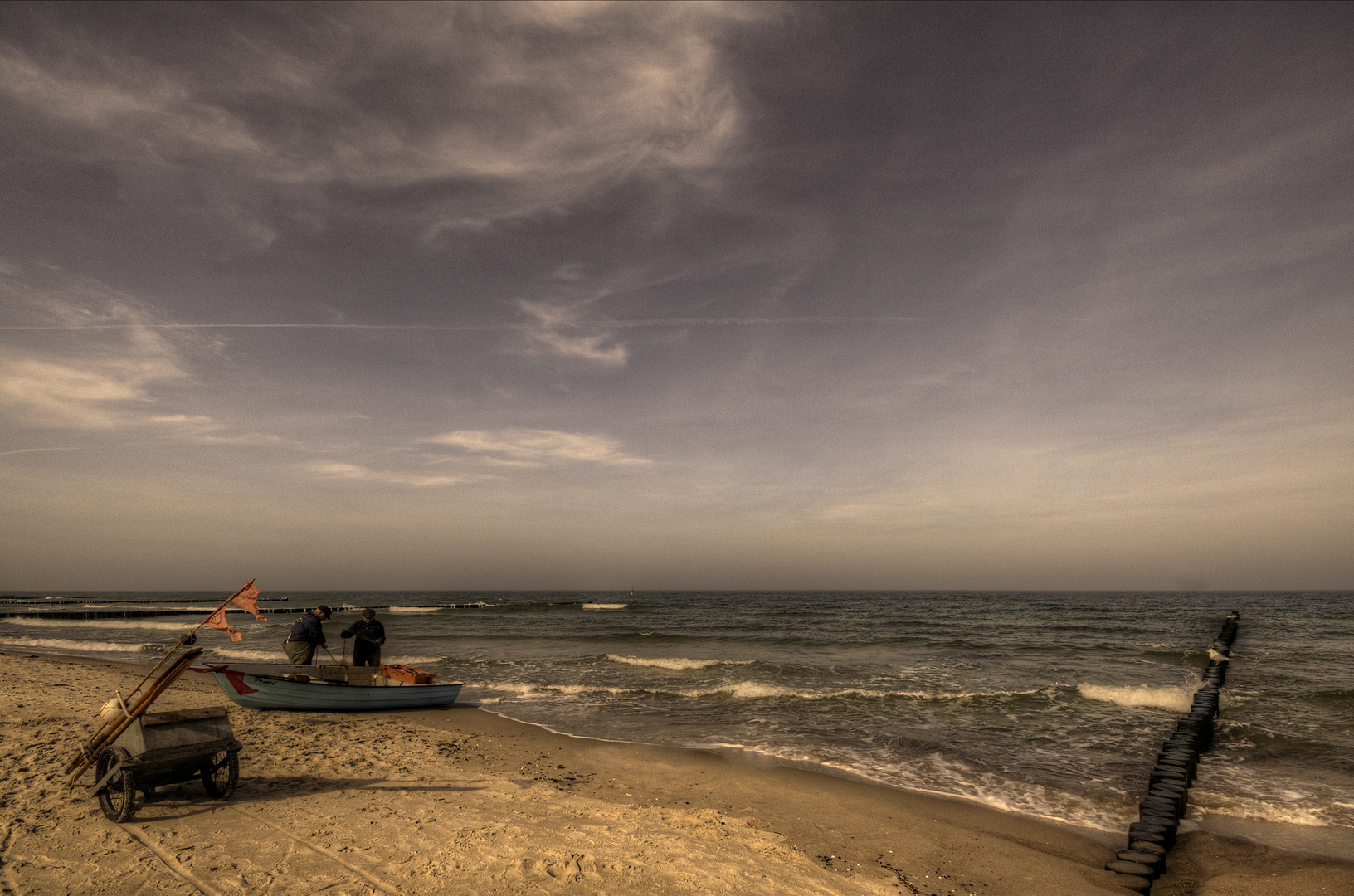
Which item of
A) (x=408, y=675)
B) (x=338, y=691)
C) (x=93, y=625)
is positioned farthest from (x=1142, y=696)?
(x=93, y=625)

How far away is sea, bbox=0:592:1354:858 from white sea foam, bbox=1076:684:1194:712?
9 cm

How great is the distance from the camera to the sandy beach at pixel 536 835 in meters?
6.41

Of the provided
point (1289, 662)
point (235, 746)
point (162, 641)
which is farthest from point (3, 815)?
point (1289, 662)

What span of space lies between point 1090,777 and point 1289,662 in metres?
26.6

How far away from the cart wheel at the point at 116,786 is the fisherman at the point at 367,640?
29.0 ft

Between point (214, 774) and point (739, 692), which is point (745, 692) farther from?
point (214, 774)

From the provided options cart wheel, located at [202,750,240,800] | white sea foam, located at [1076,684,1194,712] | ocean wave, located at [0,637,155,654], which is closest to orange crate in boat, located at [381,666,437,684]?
cart wheel, located at [202,750,240,800]

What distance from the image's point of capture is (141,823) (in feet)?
24.1

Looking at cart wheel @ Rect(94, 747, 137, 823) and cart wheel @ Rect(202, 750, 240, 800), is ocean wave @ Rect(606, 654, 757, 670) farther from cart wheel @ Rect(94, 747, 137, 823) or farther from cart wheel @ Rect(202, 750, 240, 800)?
cart wheel @ Rect(94, 747, 137, 823)

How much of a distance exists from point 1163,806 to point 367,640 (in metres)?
17.1

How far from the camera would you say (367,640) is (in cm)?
1648

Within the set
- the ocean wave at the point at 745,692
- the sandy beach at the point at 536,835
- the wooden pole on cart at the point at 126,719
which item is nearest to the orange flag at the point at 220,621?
the wooden pole on cart at the point at 126,719

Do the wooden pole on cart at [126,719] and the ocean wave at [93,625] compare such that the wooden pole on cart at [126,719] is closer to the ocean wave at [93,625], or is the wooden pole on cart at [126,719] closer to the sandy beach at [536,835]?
the sandy beach at [536,835]

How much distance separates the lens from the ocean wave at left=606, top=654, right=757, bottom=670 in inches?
1045
